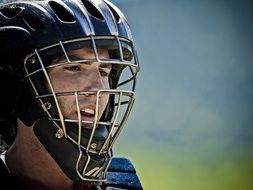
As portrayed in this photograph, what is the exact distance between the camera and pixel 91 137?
132 cm

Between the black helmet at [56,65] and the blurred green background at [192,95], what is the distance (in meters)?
1.13

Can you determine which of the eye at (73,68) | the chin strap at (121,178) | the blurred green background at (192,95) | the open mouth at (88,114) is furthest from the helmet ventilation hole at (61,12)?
the blurred green background at (192,95)

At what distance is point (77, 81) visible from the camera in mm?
1341

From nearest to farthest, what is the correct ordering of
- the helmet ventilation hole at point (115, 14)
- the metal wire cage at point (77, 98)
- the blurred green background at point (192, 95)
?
the metal wire cage at point (77, 98)
the helmet ventilation hole at point (115, 14)
the blurred green background at point (192, 95)

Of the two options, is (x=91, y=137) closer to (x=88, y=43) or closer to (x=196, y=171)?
(x=88, y=43)

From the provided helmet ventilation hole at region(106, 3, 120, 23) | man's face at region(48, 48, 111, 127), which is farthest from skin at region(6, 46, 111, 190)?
helmet ventilation hole at region(106, 3, 120, 23)

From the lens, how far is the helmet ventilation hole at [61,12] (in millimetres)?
1384

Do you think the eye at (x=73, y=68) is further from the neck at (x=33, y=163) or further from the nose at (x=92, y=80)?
the neck at (x=33, y=163)

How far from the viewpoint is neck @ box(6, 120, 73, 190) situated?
4.57 feet

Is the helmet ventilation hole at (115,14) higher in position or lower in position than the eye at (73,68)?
higher

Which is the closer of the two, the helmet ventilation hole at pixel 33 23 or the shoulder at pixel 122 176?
the helmet ventilation hole at pixel 33 23

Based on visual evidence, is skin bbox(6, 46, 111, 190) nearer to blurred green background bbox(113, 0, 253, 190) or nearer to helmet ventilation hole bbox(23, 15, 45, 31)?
helmet ventilation hole bbox(23, 15, 45, 31)

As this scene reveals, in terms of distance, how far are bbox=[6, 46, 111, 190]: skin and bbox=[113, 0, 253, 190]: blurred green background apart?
1.10m

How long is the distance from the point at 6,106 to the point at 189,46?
136 cm
